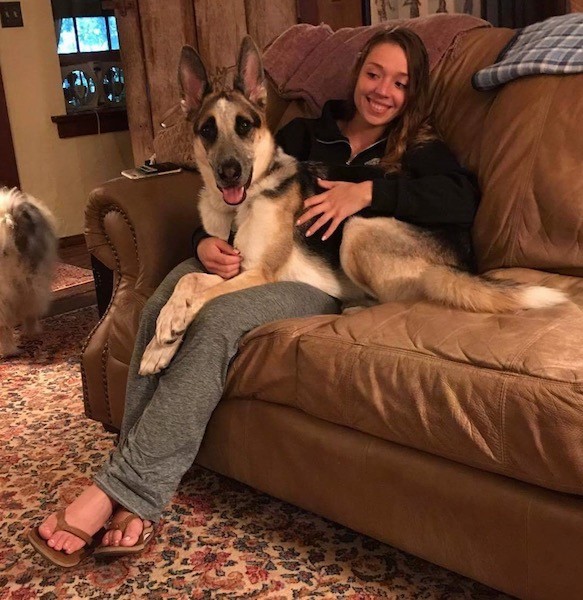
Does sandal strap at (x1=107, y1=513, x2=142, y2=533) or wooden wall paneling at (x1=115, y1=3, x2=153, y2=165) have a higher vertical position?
wooden wall paneling at (x1=115, y1=3, x2=153, y2=165)

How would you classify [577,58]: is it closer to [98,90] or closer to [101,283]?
[101,283]

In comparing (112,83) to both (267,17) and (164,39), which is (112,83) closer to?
(164,39)

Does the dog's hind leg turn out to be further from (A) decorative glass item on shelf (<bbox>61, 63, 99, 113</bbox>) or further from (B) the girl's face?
(A) decorative glass item on shelf (<bbox>61, 63, 99, 113</bbox>)

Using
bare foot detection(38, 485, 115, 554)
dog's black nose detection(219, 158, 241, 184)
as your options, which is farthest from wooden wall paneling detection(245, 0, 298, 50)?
bare foot detection(38, 485, 115, 554)

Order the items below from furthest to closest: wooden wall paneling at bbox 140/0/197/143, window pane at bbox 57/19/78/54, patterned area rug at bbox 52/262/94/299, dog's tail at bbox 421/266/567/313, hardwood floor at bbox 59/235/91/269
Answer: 1. window pane at bbox 57/19/78/54
2. hardwood floor at bbox 59/235/91/269
3. patterned area rug at bbox 52/262/94/299
4. wooden wall paneling at bbox 140/0/197/143
5. dog's tail at bbox 421/266/567/313

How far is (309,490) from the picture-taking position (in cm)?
179

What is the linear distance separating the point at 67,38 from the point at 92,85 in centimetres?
34

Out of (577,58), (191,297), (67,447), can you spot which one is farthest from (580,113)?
(67,447)

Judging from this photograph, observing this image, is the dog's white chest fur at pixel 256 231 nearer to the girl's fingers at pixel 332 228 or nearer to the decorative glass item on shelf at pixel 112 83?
the girl's fingers at pixel 332 228

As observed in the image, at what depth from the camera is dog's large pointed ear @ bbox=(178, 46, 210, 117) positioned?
2.07 metres

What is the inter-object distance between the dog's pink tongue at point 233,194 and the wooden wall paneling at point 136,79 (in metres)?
2.17

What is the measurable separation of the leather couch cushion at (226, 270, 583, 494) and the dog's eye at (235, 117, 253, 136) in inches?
23.7

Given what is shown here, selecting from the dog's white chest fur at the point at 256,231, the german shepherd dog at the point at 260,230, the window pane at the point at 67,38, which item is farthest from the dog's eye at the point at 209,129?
the window pane at the point at 67,38

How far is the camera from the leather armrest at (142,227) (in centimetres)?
223
